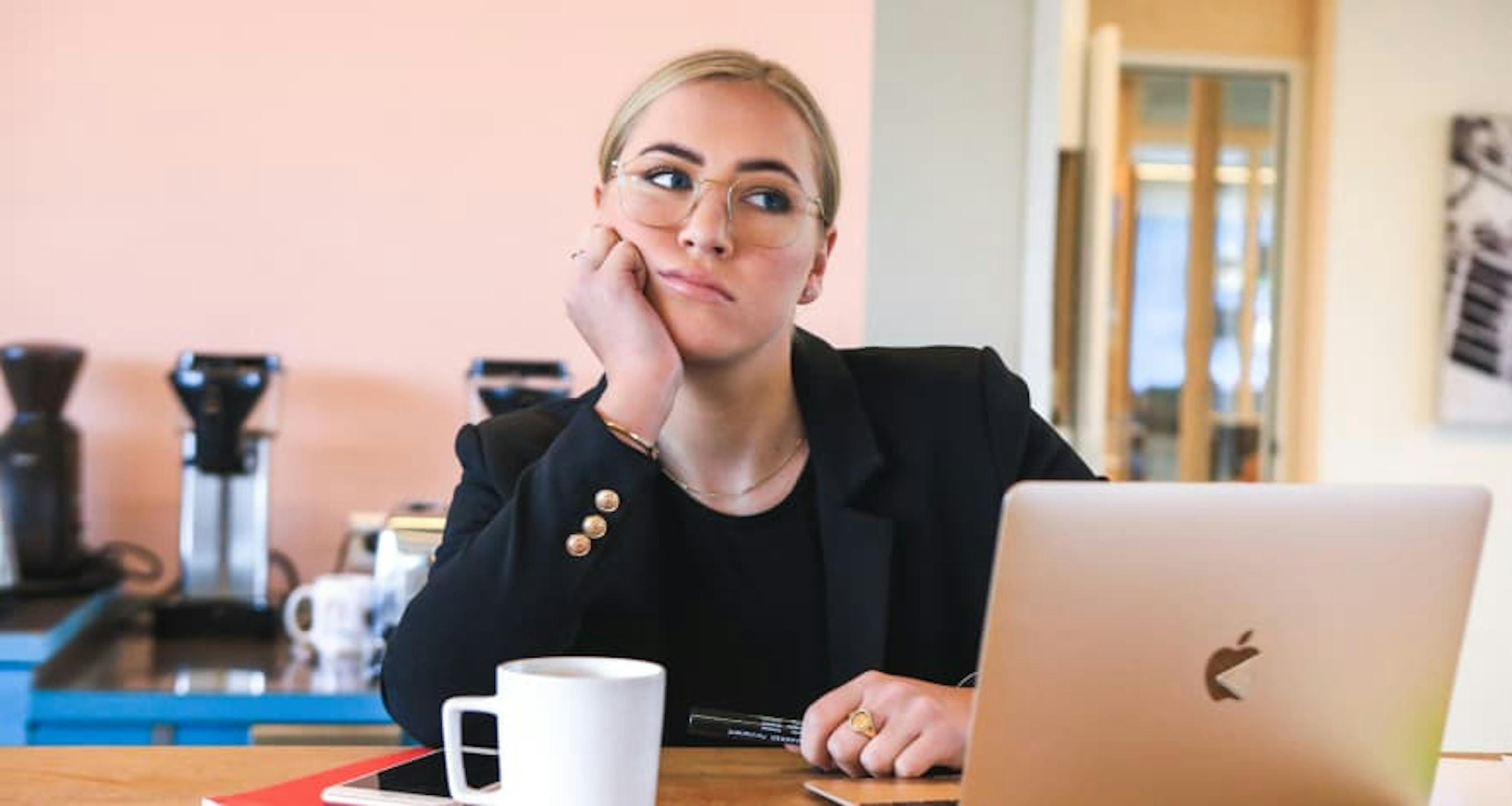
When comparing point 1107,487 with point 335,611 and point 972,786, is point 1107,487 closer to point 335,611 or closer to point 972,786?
point 972,786

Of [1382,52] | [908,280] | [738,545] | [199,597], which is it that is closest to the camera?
[738,545]

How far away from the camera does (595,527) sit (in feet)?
3.99

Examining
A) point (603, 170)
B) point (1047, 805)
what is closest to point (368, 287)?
point (603, 170)

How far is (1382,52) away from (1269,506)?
4392 mm

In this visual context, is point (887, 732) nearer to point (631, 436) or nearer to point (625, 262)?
point (631, 436)

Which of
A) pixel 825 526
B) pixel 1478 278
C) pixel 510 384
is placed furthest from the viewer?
pixel 1478 278

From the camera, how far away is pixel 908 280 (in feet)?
10.0

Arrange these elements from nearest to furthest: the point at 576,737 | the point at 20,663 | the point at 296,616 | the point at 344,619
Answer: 1. the point at 576,737
2. the point at 20,663
3. the point at 344,619
4. the point at 296,616

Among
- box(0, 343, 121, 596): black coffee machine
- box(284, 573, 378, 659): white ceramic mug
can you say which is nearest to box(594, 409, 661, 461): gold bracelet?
box(284, 573, 378, 659): white ceramic mug

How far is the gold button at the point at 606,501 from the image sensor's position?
121cm

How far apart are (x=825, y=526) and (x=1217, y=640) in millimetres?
571

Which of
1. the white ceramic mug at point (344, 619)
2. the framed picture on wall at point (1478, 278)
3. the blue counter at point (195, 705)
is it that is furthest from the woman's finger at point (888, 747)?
the framed picture on wall at point (1478, 278)

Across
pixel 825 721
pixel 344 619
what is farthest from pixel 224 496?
pixel 825 721

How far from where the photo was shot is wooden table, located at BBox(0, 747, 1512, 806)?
103 cm
